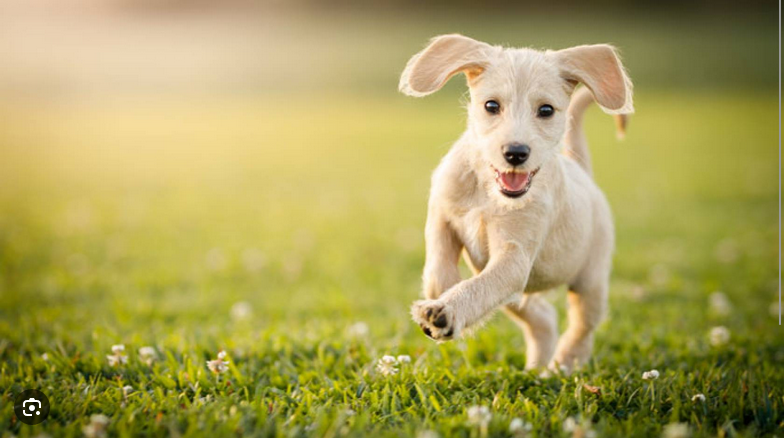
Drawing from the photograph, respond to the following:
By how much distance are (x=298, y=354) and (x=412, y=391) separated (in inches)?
41.3

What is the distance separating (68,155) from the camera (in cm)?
1762

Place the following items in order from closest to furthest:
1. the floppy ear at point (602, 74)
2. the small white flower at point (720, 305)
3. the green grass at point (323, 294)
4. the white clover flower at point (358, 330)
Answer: the floppy ear at point (602, 74) < the green grass at point (323, 294) < the white clover flower at point (358, 330) < the small white flower at point (720, 305)

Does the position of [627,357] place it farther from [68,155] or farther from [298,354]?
[68,155]

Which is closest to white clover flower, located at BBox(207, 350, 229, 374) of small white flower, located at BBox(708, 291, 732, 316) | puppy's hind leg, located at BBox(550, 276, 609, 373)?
puppy's hind leg, located at BBox(550, 276, 609, 373)

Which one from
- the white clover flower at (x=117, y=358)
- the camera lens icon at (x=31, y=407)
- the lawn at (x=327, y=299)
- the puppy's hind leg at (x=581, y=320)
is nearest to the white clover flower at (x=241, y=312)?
the lawn at (x=327, y=299)

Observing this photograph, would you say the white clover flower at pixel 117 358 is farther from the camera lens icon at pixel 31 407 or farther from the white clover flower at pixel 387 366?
the white clover flower at pixel 387 366

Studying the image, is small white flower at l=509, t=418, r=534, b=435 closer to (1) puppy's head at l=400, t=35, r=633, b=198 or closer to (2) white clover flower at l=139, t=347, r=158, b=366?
(1) puppy's head at l=400, t=35, r=633, b=198

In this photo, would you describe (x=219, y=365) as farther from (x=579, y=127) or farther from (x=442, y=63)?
(x=579, y=127)

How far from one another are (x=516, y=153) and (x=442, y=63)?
2.22ft

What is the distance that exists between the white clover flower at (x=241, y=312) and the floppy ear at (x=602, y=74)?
12.3 feet

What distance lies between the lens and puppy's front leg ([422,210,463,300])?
370 cm

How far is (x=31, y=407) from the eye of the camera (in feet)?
12.0

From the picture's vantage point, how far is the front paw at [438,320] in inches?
128

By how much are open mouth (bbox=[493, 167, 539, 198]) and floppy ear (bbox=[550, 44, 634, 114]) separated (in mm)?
609
